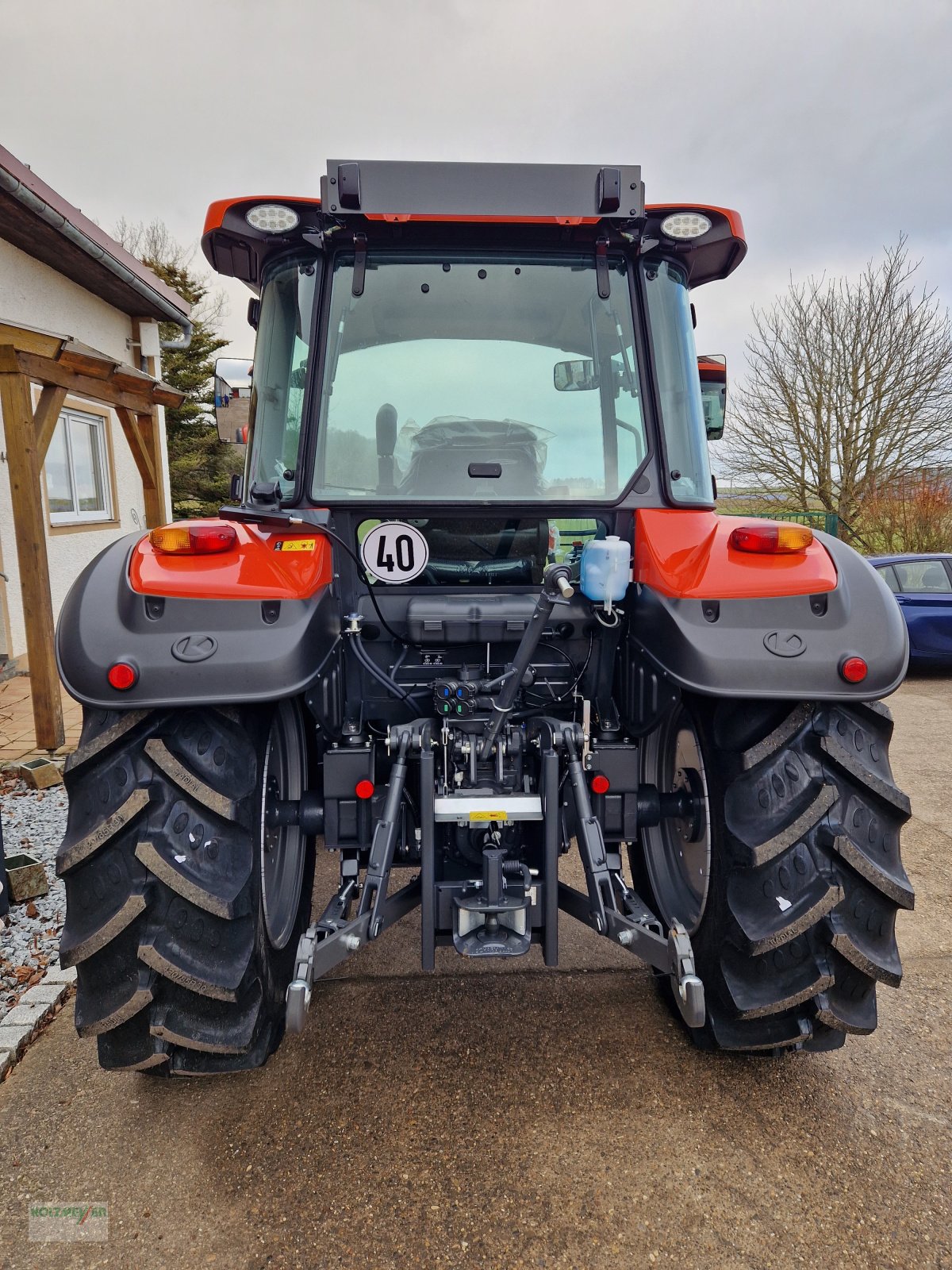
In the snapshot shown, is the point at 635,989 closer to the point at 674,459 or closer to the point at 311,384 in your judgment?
the point at 674,459

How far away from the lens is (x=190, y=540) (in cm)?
205

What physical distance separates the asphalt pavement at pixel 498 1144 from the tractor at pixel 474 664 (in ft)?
0.62

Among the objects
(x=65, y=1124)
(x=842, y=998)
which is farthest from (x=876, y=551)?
(x=65, y=1124)

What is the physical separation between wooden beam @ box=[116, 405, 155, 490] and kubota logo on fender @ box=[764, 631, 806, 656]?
606 cm

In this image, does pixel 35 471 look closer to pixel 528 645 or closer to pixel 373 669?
pixel 373 669

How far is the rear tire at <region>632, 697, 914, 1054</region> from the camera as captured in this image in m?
1.94

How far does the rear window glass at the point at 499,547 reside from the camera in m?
2.46

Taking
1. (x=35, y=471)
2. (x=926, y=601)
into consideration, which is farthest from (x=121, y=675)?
(x=926, y=601)

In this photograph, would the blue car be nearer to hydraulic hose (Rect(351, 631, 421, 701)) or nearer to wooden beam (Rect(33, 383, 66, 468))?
hydraulic hose (Rect(351, 631, 421, 701))

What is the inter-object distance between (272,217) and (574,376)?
984 mm

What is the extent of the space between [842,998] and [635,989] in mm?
867

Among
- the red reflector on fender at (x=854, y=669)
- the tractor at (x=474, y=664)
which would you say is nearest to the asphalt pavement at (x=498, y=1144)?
the tractor at (x=474, y=664)

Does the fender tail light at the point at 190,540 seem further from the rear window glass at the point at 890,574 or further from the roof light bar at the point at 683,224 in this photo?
the rear window glass at the point at 890,574

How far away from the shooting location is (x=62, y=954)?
185 centimetres
